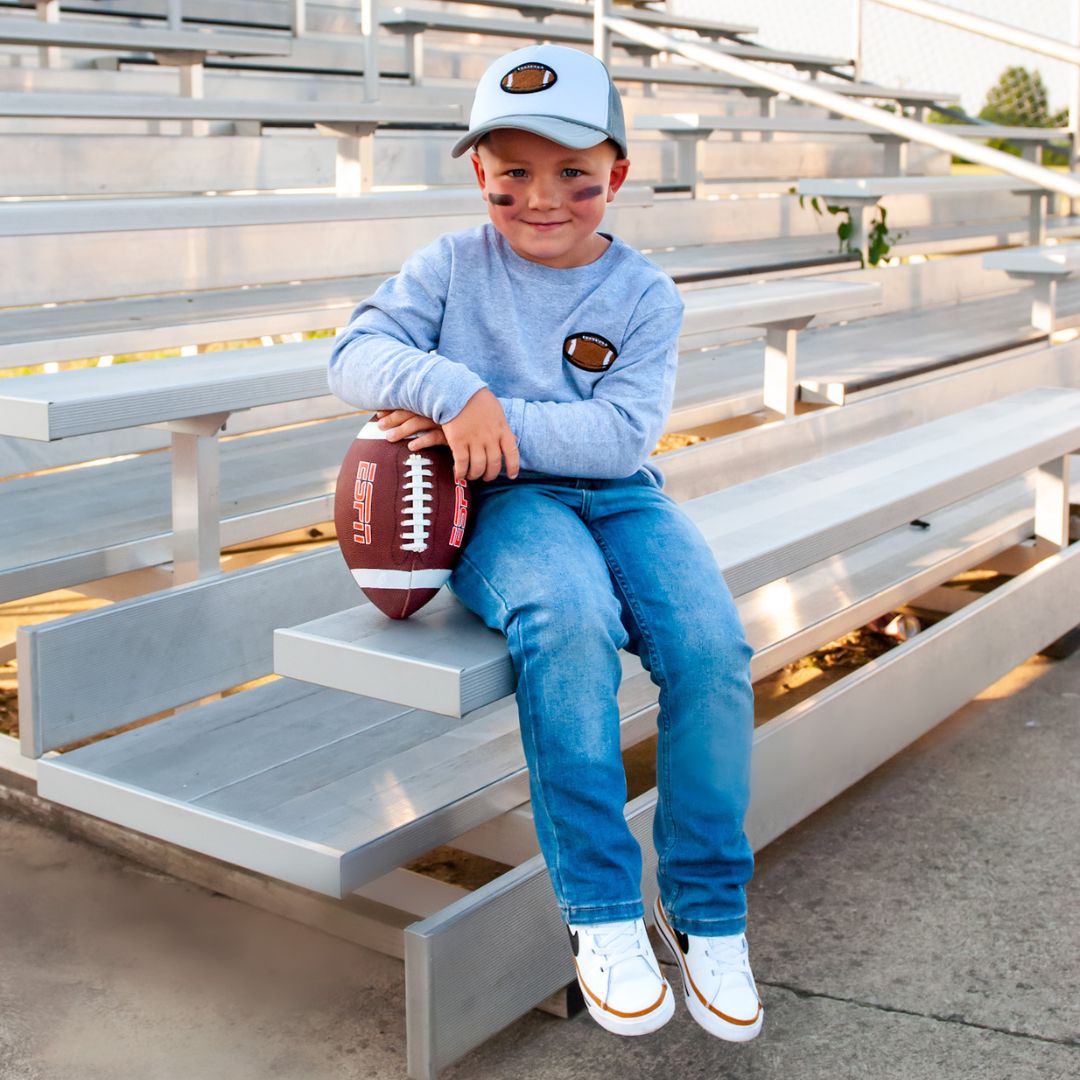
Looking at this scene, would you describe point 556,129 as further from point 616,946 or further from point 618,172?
point 616,946

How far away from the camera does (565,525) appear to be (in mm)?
1626

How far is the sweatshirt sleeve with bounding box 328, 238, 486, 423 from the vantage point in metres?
1.55

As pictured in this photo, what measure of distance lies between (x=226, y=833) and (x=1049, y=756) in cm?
151

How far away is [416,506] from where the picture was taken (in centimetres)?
158

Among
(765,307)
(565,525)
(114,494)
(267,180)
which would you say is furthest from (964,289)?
(565,525)

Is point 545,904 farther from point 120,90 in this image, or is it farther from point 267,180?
point 120,90

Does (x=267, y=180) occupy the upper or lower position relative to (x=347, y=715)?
upper

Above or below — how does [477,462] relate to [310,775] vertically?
above

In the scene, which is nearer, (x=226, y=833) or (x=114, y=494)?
(x=226, y=833)

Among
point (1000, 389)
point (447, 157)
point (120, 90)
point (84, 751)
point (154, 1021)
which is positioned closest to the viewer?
point (154, 1021)

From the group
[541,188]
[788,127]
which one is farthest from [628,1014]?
[788,127]

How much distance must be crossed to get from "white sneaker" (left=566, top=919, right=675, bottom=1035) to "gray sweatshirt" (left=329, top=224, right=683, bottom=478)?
0.49 m

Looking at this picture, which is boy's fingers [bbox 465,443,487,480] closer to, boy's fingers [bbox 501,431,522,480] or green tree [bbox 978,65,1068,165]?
boy's fingers [bbox 501,431,522,480]

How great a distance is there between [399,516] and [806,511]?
846 mm
